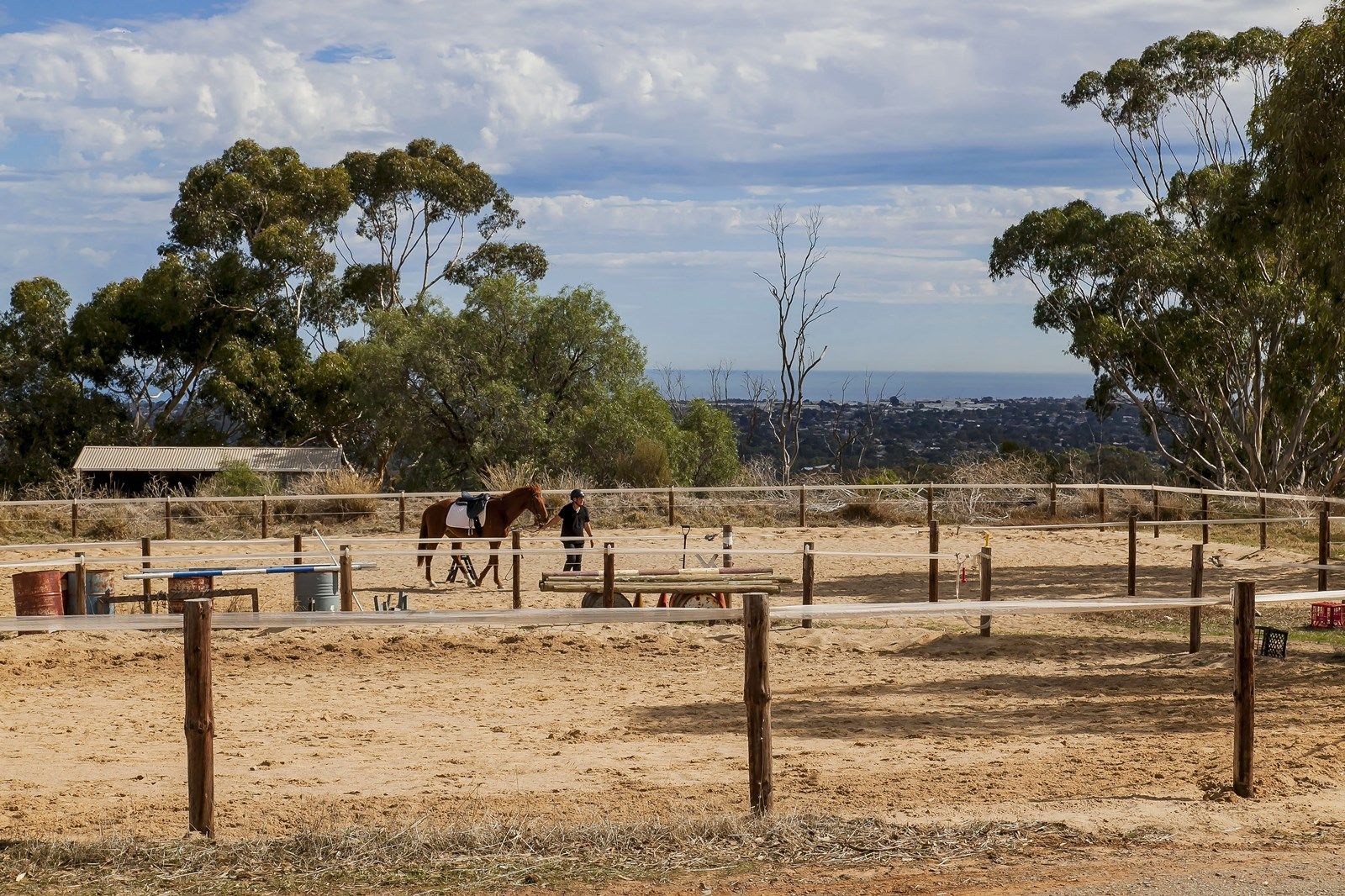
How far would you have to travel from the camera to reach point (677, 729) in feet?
31.3

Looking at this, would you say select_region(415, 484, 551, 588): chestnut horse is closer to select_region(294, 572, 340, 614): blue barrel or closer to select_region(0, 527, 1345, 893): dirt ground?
select_region(0, 527, 1345, 893): dirt ground

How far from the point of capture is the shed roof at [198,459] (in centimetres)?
3584

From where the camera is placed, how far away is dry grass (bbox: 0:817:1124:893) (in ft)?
18.9

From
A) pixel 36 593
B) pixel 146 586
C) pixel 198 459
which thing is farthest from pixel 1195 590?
pixel 198 459

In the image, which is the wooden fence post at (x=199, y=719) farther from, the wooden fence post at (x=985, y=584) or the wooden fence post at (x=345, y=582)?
the wooden fence post at (x=985, y=584)

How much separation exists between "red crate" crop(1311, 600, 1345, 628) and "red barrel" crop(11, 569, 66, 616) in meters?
13.8

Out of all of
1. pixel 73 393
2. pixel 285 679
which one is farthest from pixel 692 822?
pixel 73 393

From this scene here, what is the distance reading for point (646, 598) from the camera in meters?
17.2

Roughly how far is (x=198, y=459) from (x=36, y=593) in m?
23.5

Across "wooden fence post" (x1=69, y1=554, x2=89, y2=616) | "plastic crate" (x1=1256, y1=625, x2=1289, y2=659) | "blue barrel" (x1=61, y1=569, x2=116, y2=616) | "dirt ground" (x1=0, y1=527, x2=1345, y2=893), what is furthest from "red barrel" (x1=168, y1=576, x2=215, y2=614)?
A: "plastic crate" (x1=1256, y1=625, x2=1289, y2=659)

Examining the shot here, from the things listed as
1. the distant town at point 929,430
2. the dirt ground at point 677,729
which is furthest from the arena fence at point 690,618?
the distant town at point 929,430

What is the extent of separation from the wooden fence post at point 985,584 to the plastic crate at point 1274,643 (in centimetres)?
267

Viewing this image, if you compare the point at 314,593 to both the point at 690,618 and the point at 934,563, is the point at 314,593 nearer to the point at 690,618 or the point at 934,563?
the point at 934,563

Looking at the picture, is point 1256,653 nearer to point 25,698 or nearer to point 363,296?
point 25,698
